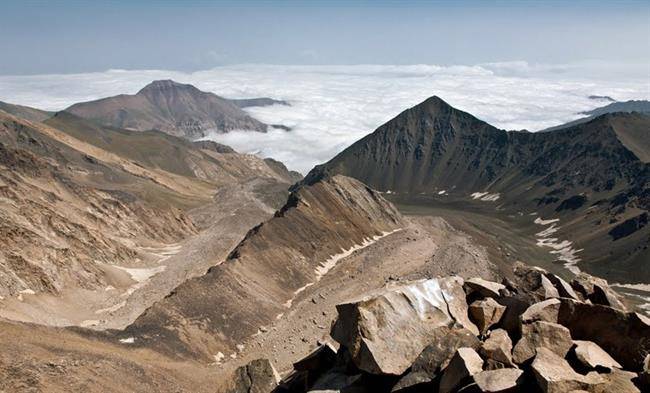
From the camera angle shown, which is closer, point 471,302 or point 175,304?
point 471,302

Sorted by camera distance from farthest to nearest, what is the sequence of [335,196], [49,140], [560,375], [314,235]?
[49,140] < [335,196] < [314,235] < [560,375]

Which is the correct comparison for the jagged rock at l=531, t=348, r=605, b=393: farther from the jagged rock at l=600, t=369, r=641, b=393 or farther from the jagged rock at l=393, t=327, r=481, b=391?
the jagged rock at l=393, t=327, r=481, b=391

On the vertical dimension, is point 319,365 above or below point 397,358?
below

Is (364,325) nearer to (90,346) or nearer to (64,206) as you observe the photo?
(90,346)

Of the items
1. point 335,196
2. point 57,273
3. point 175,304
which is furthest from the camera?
point 335,196

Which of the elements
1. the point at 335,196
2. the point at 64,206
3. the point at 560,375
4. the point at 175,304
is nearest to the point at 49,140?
the point at 64,206

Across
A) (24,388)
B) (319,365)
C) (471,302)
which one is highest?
(471,302)

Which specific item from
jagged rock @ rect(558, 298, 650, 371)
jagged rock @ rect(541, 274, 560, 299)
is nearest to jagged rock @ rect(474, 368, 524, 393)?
jagged rock @ rect(558, 298, 650, 371)

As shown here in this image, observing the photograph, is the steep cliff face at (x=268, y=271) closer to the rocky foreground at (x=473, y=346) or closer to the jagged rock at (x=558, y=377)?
the rocky foreground at (x=473, y=346)
